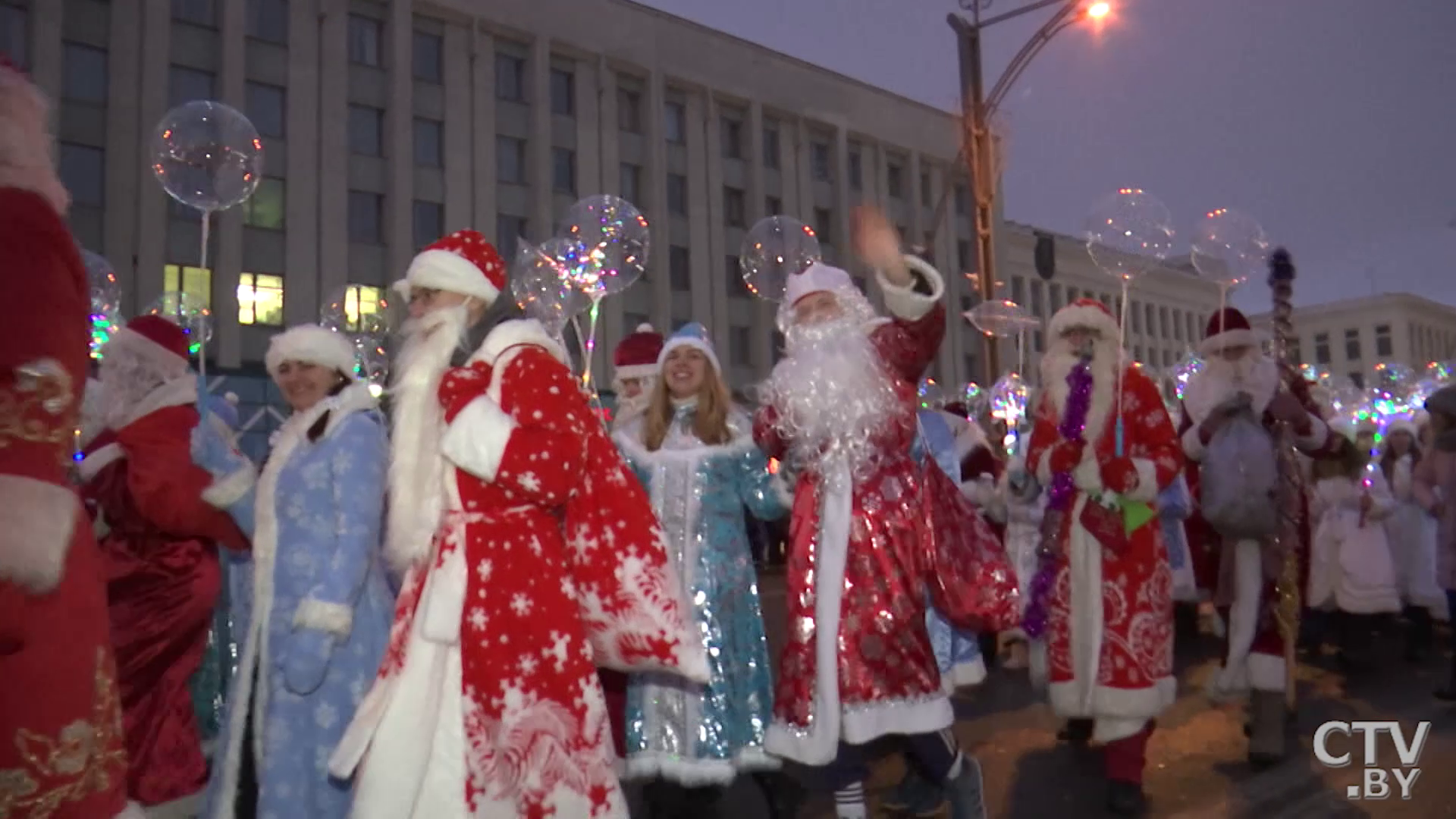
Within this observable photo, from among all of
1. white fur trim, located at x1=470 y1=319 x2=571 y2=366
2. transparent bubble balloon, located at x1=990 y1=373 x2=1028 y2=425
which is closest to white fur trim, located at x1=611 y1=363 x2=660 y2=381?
white fur trim, located at x1=470 y1=319 x2=571 y2=366

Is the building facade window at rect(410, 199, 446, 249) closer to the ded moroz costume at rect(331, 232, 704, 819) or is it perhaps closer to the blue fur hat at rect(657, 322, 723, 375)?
the blue fur hat at rect(657, 322, 723, 375)

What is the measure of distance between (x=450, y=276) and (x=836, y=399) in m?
1.37

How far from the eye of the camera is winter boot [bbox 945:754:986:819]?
388cm

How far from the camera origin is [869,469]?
391 centimetres

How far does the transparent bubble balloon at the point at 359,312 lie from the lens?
37.6ft

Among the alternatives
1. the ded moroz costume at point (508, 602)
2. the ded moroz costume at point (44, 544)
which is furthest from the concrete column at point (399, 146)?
the ded moroz costume at point (44, 544)

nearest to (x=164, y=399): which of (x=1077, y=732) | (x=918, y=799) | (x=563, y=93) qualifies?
(x=918, y=799)

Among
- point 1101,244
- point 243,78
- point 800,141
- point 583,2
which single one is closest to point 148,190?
point 243,78

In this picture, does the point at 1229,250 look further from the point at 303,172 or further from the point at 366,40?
the point at 366,40

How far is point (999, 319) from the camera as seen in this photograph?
10.5m

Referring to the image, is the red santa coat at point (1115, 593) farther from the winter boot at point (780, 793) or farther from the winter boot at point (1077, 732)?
the winter boot at point (780, 793)

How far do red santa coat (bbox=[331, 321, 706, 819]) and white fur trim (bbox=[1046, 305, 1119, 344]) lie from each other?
2.81 m

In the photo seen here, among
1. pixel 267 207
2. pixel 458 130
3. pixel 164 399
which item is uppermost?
pixel 458 130

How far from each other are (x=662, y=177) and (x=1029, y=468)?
101 feet
